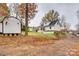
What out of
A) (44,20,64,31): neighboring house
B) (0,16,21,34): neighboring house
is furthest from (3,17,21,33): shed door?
(44,20,64,31): neighboring house

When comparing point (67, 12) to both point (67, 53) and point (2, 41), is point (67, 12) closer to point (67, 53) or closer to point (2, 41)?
point (67, 53)

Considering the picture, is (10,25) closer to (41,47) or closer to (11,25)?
(11,25)

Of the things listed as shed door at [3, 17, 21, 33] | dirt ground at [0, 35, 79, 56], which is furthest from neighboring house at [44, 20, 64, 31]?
shed door at [3, 17, 21, 33]

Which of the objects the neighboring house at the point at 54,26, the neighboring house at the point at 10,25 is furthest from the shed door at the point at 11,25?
the neighboring house at the point at 54,26

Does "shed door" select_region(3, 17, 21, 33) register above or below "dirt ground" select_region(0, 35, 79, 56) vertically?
above

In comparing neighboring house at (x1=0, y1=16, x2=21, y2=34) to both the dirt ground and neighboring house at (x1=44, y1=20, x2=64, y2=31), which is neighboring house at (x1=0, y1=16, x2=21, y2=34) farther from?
neighboring house at (x1=44, y1=20, x2=64, y2=31)

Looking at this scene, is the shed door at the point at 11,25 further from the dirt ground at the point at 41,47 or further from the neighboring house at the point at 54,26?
the neighboring house at the point at 54,26

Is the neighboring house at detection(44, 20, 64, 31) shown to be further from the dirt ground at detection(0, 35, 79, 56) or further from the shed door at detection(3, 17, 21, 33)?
the shed door at detection(3, 17, 21, 33)

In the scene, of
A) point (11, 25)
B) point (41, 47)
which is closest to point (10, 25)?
point (11, 25)
